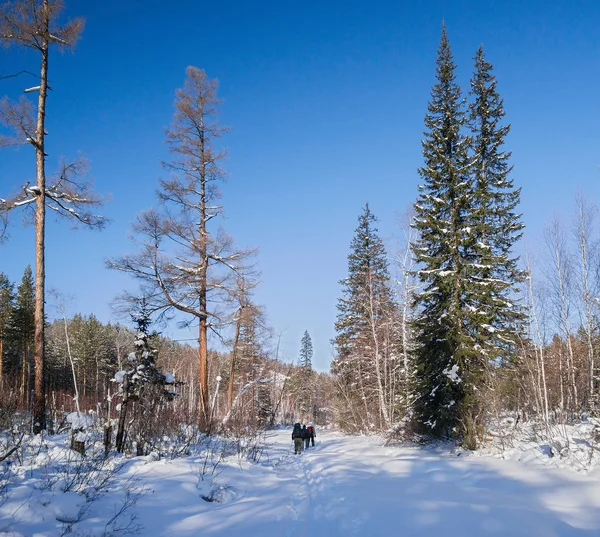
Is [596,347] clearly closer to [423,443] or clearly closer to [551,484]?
[423,443]

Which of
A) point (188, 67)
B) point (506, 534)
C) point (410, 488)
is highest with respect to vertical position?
point (188, 67)

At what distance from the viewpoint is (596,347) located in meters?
17.1

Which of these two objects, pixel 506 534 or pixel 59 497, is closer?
pixel 59 497

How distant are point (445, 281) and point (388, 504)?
358 inches

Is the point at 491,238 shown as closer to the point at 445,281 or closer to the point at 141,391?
the point at 445,281

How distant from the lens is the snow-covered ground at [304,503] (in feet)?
15.1

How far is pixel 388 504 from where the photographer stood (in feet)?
22.1

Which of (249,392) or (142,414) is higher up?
(142,414)

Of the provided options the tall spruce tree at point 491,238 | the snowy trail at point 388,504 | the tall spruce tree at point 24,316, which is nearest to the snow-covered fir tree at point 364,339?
the tall spruce tree at point 491,238

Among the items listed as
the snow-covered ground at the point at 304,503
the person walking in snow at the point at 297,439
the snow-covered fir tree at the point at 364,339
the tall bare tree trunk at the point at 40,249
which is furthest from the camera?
the snow-covered fir tree at the point at 364,339

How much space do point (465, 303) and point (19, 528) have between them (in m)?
13.8

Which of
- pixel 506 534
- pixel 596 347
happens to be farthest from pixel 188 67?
pixel 596 347

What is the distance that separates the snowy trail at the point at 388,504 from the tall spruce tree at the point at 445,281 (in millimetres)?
3865

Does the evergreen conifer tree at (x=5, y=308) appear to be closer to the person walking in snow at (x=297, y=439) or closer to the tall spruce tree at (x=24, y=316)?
the tall spruce tree at (x=24, y=316)
